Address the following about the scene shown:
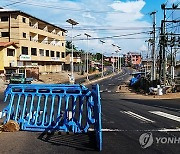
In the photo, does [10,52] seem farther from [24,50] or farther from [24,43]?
[24,50]

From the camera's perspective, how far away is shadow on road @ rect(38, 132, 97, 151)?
801 centimetres

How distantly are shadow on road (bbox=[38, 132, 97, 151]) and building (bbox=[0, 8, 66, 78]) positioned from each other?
155 ft

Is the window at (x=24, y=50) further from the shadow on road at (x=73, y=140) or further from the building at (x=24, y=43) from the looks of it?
the shadow on road at (x=73, y=140)

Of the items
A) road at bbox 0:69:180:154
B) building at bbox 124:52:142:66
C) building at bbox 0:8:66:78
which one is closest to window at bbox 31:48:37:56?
building at bbox 0:8:66:78

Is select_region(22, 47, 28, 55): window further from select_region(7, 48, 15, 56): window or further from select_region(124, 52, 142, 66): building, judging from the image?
select_region(124, 52, 142, 66): building

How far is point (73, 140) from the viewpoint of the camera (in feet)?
28.6

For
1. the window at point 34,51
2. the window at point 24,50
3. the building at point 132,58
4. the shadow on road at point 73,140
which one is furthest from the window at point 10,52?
the building at point 132,58

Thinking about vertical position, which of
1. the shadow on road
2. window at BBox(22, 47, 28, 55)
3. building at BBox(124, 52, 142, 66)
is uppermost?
building at BBox(124, 52, 142, 66)

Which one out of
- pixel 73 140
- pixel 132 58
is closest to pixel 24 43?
pixel 73 140

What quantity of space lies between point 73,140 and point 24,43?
56.1 metres

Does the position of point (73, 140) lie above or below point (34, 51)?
below

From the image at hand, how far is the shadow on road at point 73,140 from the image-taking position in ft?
26.3

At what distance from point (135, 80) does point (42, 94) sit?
47298 millimetres

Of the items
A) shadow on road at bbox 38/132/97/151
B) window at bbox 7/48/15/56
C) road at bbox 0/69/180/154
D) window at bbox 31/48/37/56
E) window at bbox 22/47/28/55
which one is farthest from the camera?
window at bbox 31/48/37/56
